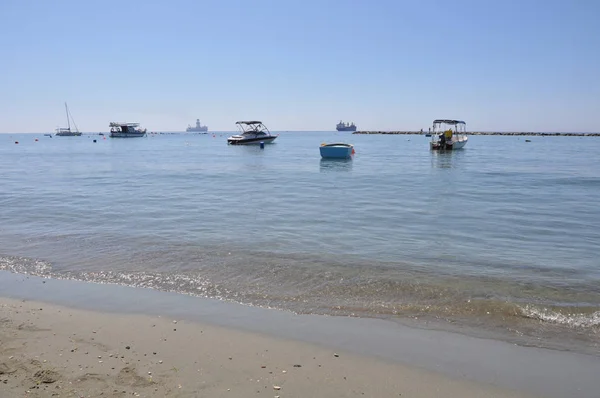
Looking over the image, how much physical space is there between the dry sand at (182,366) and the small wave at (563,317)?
112 inches

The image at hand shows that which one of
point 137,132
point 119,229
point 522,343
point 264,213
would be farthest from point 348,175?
point 137,132

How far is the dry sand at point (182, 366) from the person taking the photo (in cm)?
479

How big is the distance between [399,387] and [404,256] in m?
6.20

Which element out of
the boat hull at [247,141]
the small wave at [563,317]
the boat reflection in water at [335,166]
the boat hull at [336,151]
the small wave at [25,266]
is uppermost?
the boat hull at [247,141]

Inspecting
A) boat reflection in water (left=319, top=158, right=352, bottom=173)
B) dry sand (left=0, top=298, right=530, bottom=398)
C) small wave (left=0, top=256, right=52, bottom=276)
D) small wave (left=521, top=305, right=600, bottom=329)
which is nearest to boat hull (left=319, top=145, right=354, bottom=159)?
boat reflection in water (left=319, top=158, right=352, bottom=173)

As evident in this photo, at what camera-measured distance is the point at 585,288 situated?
8867 mm

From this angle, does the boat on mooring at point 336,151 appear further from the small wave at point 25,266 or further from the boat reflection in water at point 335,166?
the small wave at point 25,266

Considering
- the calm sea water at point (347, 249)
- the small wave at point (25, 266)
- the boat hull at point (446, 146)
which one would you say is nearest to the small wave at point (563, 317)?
the calm sea water at point (347, 249)

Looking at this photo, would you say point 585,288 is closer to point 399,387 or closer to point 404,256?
point 404,256

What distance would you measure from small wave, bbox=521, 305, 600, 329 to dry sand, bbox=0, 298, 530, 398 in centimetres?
283

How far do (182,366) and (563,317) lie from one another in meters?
6.26

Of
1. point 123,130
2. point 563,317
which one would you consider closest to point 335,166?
point 563,317

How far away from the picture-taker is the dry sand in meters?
4.79

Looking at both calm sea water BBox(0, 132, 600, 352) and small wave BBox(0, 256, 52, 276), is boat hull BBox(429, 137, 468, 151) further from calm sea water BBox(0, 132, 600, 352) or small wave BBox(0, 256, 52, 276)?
small wave BBox(0, 256, 52, 276)
